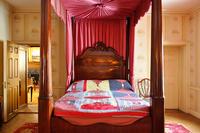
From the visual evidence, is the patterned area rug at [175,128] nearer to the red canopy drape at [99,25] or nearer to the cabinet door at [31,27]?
the red canopy drape at [99,25]

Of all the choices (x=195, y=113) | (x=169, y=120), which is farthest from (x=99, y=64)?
(x=195, y=113)

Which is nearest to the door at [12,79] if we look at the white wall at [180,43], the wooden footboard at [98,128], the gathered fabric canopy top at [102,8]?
the gathered fabric canopy top at [102,8]

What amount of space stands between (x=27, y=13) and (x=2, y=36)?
1087 mm

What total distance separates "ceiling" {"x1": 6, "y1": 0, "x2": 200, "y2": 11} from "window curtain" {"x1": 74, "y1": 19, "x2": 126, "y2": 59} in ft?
3.77

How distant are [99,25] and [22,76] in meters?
2.68

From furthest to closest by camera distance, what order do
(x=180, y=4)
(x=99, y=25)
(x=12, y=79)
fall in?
1. (x=12, y=79)
2. (x=180, y=4)
3. (x=99, y=25)

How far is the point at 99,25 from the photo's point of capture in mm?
4914

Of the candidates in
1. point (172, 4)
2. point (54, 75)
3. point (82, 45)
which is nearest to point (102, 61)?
point (82, 45)

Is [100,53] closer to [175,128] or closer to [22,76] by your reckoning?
[175,128]

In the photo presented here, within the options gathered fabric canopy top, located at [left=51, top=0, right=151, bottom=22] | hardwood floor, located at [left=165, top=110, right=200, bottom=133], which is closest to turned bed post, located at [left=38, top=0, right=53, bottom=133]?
gathered fabric canopy top, located at [left=51, top=0, right=151, bottom=22]

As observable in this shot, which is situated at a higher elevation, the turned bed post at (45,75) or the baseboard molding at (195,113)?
the turned bed post at (45,75)

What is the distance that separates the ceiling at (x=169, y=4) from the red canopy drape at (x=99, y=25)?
3.42 ft

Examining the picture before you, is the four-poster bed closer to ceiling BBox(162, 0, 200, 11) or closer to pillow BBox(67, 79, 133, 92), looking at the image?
pillow BBox(67, 79, 133, 92)

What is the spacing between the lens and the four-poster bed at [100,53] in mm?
2658
